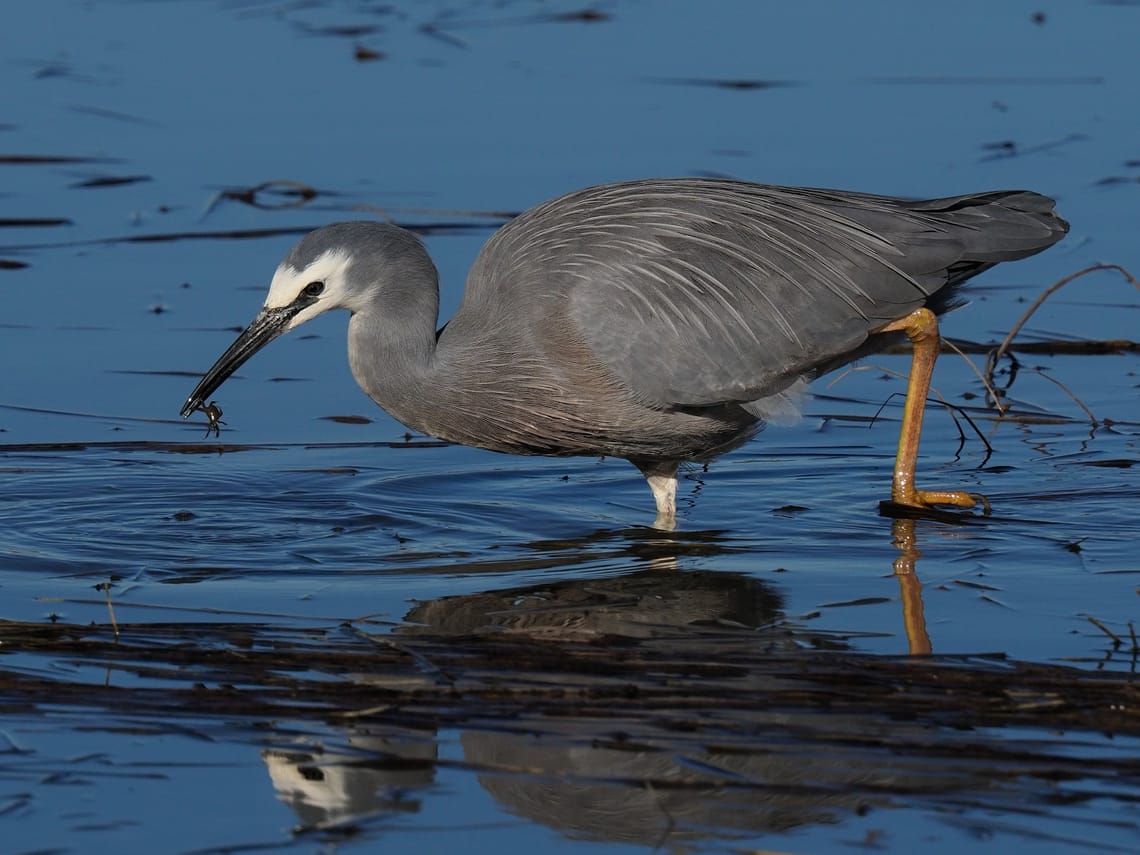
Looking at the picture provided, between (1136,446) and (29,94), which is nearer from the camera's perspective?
(1136,446)

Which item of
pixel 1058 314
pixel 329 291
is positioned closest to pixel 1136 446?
pixel 1058 314

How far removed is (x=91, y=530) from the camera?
7520 millimetres

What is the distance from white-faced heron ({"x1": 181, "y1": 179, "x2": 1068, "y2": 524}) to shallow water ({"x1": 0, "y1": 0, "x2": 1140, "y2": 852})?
476 millimetres

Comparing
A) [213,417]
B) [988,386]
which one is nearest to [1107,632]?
[988,386]

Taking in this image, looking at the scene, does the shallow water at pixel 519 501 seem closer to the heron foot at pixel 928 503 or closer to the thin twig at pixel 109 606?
the thin twig at pixel 109 606

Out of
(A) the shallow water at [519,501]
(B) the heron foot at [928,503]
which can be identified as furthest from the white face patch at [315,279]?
(B) the heron foot at [928,503]

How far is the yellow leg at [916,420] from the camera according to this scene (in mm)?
7801

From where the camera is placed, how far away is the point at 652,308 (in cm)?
749

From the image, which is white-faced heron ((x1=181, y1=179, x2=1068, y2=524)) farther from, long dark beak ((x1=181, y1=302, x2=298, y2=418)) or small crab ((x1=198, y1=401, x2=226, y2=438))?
small crab ((x1=198, y1=401, x2=226, y2=438))

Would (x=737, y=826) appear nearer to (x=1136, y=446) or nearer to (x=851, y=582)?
(x=851, y=582)

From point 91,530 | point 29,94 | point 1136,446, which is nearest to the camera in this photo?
point 91,530

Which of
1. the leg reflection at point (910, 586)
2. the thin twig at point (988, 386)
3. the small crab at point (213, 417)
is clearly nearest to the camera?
the leg reflection at point (910, 586)

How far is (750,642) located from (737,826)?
146 centimetres

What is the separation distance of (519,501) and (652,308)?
113 centimetres
